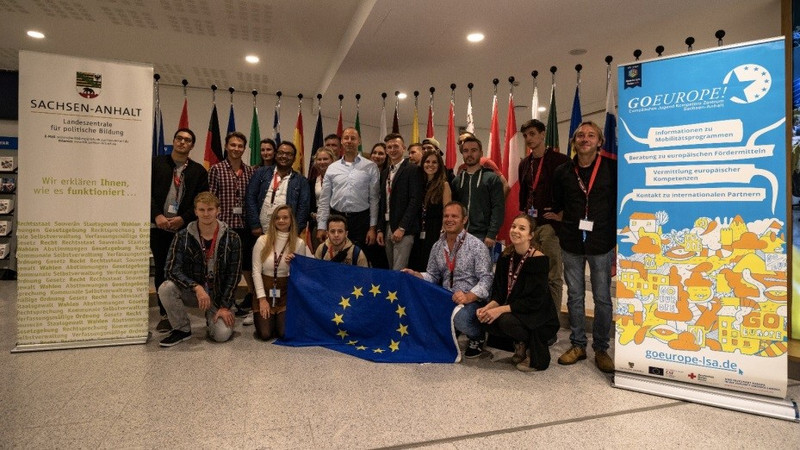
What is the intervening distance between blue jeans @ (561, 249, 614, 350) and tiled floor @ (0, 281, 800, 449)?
207mm

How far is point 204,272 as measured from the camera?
319 centimetres

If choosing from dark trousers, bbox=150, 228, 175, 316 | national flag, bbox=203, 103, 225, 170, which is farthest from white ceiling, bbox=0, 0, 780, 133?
dark trousers, bbox=150, 228, 175, 316

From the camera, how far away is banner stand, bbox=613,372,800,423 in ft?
7.01

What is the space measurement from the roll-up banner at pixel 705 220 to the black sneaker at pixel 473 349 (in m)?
0.85

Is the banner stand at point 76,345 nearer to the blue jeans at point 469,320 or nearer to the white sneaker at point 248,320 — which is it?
the white sneaker at point 248,320

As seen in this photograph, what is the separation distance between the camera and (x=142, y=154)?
312cm

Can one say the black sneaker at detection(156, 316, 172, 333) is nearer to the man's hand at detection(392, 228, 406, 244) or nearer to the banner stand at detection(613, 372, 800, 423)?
the man's hand at detection(392, 228, 406, 244)

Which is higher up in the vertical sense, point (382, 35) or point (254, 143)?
point (382, 35)

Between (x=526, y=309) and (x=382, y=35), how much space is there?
336 cm

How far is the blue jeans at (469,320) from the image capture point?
2.84m

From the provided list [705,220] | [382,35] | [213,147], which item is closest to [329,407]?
[705,220]

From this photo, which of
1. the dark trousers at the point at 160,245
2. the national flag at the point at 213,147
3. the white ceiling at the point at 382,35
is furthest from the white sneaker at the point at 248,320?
the white ceiling at the point at 382,35

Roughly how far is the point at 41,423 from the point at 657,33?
5753 millimetres

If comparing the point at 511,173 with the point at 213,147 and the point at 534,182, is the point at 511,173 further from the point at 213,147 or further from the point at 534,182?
the point at 213,147
